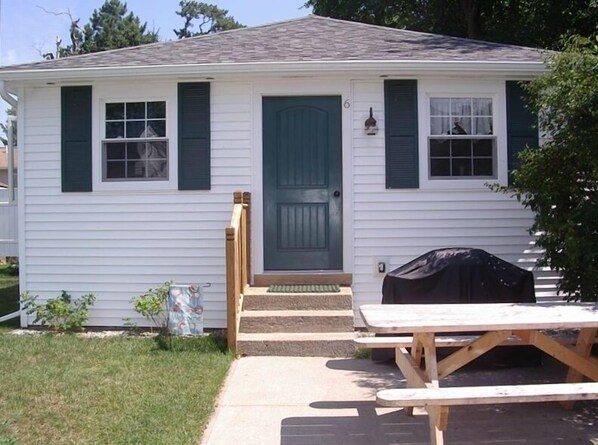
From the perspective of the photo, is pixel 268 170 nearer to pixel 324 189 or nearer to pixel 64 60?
pixel 324 189

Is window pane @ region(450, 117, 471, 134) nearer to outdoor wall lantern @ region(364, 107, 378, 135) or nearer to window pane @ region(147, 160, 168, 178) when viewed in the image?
outdoor wall lantern @ region(364, 107, 378, 135)

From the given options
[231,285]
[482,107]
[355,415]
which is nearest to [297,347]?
[231,285]

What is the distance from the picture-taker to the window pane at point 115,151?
707 cm

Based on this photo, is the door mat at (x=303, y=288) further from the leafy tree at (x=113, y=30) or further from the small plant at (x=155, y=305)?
the leafy tree at (x=113, y=30)

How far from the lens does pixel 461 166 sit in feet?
22.8

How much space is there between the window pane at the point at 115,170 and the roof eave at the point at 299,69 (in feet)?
3.38

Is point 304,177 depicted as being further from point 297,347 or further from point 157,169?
point 297,347

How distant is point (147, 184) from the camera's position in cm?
695

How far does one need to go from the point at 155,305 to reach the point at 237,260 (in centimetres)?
118

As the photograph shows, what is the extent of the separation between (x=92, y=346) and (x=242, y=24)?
42.0 metres

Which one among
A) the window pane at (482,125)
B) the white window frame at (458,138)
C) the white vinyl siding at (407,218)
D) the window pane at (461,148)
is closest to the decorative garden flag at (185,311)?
the white vinyl siding at (407,218)

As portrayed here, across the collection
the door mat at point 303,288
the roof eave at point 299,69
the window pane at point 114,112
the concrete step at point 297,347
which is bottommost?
the concrete step at point 297,347

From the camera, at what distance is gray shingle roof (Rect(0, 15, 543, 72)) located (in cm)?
679

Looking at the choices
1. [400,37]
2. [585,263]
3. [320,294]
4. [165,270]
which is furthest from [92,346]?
[400,37]
